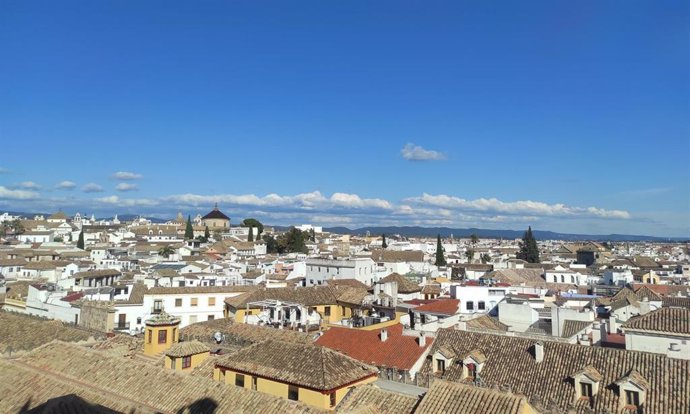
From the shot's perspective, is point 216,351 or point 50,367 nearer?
point 50,367

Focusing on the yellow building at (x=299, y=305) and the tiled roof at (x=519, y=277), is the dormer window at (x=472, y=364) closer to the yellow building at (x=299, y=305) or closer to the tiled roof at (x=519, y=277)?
the yellow building at (x=299, y=305)

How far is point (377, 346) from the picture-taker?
88.9 ft

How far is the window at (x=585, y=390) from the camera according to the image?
20467 millimetres

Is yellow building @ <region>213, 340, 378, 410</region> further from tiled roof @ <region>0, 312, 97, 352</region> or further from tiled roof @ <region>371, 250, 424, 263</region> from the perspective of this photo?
tiled roof @ <region>371, 250, 424, 263</region>

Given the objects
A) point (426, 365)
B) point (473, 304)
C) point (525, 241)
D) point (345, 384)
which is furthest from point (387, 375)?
point (525, 241)

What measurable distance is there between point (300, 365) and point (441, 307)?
69.5 ft

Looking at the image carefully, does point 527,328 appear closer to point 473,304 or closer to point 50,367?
point 473,304

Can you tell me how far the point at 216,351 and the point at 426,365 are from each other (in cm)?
1090

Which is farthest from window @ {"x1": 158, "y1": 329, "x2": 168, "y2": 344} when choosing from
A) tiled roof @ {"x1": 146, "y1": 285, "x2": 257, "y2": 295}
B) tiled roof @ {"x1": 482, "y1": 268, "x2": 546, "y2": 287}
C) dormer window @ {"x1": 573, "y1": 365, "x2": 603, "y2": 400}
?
tiled roof @ {"x1": 482, "y1": 268, "x2": 546, "y2": 287}

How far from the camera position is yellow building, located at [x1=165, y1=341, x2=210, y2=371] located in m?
21.2

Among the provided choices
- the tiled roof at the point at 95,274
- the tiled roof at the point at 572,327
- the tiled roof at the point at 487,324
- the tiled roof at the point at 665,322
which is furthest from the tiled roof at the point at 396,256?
the tiled roof at the point at 665,322

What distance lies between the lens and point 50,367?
61.2ft

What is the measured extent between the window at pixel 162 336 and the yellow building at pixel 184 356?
2.54 metres

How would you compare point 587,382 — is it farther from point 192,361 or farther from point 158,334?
point 158,334
